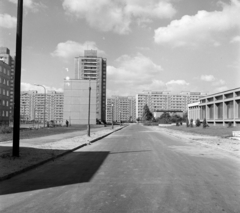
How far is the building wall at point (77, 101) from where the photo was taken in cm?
9056

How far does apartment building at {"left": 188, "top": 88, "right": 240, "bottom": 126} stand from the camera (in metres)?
62.1

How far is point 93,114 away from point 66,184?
275 feet

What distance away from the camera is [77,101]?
300ft

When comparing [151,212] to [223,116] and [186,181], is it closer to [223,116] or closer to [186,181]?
[186,181]

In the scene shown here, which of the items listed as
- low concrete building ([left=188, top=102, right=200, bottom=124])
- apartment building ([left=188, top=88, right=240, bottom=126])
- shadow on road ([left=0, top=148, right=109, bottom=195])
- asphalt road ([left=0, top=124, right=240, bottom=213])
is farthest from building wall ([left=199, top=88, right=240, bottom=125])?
shadow on road ([left=0, top=148, right=109, bottom=195])

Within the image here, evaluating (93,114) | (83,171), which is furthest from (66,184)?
(93,114)

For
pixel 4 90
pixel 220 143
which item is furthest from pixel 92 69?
pixel 220 143

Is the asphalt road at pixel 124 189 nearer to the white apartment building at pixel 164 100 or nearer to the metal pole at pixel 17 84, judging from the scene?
the metal pole at pixel 17 84

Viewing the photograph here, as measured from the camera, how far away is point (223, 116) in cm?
6788

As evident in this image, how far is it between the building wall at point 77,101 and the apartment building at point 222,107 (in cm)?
3808

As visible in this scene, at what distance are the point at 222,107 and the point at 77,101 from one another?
49.0 meters

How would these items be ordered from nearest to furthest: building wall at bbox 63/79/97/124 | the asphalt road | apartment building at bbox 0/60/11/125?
the asphalt road < apartment building at bbox 0/60/11/125 < building wall at bbox 63/79/97/124

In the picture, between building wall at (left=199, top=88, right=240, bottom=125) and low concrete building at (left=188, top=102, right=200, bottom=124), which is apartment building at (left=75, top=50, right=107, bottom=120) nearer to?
low concrete building at (left=188, top=102, right=200, bottom=124)

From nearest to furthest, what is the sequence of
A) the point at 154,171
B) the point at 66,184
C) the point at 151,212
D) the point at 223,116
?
1. the point at 151,212
2. the point at 66,184
3. the point at 154,171
4. the point at 223,116
